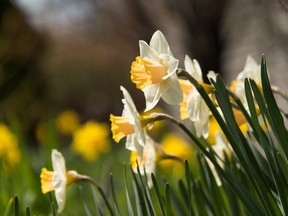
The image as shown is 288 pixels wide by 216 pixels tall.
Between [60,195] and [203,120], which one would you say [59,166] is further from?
[203,120]

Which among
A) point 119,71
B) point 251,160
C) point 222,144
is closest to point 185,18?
point 222,144

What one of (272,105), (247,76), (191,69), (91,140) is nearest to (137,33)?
(91,140)

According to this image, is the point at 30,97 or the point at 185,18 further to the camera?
the point at 30,97

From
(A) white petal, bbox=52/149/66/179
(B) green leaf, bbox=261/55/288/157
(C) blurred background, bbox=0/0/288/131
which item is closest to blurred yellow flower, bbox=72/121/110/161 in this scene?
(C) blurred background, bbox=0/0/288/131

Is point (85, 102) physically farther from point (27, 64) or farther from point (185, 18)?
point (185, 18)

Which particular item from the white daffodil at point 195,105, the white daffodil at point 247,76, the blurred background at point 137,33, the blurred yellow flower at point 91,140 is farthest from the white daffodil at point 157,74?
the blurred yellow flower at point 91,140
